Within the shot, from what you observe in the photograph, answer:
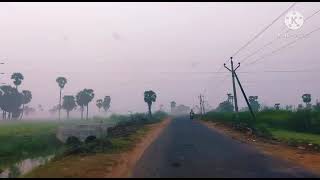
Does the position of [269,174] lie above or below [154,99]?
below

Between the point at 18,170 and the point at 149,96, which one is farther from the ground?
the point at 149,96

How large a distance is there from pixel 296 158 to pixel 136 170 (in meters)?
8.45

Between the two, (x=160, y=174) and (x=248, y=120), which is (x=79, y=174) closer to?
(x=160, y=174)

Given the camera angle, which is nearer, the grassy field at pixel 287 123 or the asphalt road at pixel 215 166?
the asphalt road at pixel 215 166

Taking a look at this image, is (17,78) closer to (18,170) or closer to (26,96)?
(26,96)

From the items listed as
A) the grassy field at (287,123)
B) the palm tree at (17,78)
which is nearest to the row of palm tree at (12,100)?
the palm tree at (17,78)

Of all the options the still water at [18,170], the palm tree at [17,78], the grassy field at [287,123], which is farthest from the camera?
the palm tree at [17,78]

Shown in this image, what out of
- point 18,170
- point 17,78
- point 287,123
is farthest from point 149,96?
point 18,170

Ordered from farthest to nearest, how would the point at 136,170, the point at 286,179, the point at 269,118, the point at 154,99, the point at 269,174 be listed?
the point at 154,99 → the point at 269,118 → the point at 136,170 → the point at 269,174 → the point at 286,179

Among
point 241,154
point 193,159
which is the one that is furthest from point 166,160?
point 241,154

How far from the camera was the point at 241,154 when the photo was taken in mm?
21781

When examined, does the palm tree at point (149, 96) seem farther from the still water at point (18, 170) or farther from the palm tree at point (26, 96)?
the still water at point (18, 170)

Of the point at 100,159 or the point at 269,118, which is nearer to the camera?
the point at 100,159

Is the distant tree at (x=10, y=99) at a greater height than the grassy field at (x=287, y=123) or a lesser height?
greater
